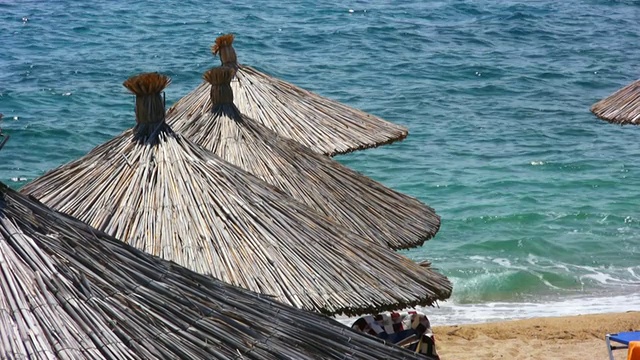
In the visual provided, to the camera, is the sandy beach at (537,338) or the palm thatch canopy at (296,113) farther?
the sandy beach at (537,338)

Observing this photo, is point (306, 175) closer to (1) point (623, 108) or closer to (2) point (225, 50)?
(2) point (225, 50)

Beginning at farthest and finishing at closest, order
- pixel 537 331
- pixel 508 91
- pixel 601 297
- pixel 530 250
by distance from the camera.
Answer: pixel 508 91 → pixel 530 250 → pixel 601 297 → pixel 537 331

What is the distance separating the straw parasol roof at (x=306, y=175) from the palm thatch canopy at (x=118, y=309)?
2.26m

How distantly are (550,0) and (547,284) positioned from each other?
1494cm

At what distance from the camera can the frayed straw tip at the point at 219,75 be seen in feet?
18.0

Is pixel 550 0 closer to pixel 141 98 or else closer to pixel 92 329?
pixel 141 98

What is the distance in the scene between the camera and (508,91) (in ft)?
54.9

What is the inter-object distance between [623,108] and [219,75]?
2943 mm

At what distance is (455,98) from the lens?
53.5ft

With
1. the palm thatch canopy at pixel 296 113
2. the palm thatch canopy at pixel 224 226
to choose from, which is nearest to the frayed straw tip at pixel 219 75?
the palm thatch canopy at pixel 296 113

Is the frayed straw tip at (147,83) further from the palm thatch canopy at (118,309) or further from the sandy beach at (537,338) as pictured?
the sandy beach at (537,338)

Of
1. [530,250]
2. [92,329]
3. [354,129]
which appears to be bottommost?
[530,250]

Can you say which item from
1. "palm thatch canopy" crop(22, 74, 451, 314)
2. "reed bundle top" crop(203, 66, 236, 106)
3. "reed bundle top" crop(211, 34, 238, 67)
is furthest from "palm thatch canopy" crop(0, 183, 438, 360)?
"reed bundle top" crop(211, 34, 238, 67)

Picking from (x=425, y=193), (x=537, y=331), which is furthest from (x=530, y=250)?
(x=537, y=331)
